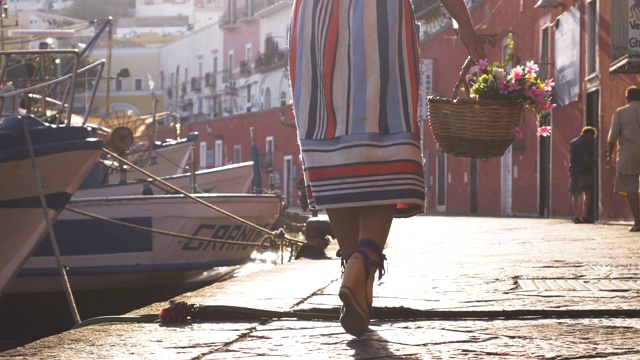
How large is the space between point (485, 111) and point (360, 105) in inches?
43.7

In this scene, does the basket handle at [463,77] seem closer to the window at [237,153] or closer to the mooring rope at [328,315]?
the mooring rope at [328,315]

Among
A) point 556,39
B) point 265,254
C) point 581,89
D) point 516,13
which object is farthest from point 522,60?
point 265,254

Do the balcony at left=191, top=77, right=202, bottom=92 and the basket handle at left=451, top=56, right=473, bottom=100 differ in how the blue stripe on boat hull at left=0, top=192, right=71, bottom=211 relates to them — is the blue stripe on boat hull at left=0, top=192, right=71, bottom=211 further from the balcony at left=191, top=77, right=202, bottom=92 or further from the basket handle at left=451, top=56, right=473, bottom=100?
the balcony at left=191, top=77, right=202, bottom=92

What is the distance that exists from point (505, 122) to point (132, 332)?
183 centimetres

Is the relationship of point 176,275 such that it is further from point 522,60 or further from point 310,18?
point 522,60

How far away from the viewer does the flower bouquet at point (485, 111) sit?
16.3 ft

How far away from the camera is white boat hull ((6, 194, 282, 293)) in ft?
40.8

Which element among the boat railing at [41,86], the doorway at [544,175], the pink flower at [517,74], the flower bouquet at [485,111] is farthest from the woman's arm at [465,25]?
the doorway at [544,175]

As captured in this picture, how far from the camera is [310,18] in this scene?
13.6ft

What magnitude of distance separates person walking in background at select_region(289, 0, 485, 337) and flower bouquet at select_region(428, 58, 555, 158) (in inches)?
35.1

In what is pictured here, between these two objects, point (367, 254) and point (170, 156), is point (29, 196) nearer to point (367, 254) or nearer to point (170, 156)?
point (367, 254)

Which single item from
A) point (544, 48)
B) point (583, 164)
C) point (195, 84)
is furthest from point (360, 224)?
point (195, 84)

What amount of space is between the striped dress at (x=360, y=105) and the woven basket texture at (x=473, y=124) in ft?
2.97

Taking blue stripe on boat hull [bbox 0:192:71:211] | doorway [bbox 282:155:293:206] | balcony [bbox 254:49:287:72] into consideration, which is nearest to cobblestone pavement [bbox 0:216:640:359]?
blue stripe on boat hull [bbox 0:192:71:211]
